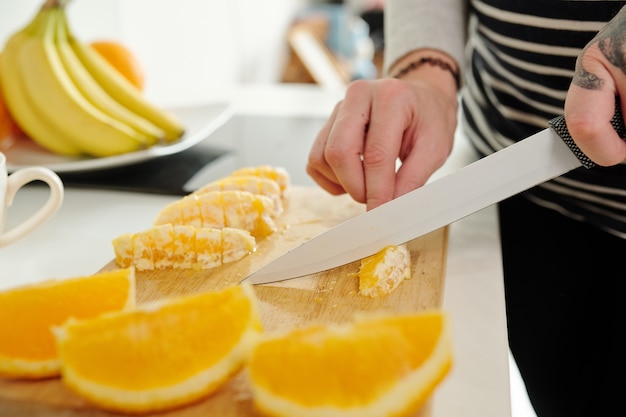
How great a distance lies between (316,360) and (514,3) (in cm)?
76

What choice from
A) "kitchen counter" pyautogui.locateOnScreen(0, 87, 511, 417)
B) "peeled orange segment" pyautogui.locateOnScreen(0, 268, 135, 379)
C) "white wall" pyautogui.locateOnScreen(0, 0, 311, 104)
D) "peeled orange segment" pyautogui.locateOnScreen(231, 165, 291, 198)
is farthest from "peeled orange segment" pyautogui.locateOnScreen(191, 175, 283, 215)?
"white wall" pyautogui.locateOnScreen(0, 0, 311, 104)

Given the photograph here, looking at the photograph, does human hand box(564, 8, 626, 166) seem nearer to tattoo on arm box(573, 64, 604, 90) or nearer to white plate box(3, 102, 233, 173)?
tattoo on arm box(573, 64, 604, 90)

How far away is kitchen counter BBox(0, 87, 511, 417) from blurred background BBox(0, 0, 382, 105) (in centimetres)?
53

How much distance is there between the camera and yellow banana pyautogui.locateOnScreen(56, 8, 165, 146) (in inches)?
51.8

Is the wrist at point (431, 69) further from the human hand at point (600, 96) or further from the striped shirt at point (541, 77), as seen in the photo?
the human hand at point (600, 96)

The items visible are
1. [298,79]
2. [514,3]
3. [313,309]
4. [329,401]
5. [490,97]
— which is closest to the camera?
[329,401]

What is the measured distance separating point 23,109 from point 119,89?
0.71ft

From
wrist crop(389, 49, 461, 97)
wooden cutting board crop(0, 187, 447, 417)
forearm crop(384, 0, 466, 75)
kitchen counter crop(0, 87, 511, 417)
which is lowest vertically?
kitchen counter crop(0, 87, 511, 417)

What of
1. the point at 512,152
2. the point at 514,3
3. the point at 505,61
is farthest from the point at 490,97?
the point at 512,152

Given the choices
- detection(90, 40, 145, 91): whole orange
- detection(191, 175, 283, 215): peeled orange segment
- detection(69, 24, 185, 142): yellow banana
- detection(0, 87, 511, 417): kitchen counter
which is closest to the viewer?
detection(0, 87, 511, 417): kitchen counter

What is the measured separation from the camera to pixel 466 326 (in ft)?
2.58

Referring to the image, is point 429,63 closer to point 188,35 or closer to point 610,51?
point 610,51

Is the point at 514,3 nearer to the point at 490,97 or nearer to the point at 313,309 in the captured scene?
the point at 490,97

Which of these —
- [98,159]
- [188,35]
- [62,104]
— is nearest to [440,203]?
[98,159]
